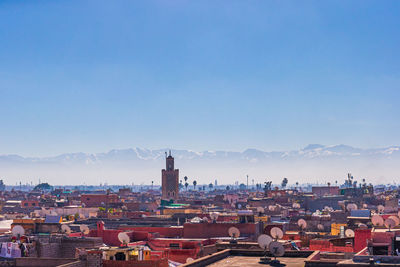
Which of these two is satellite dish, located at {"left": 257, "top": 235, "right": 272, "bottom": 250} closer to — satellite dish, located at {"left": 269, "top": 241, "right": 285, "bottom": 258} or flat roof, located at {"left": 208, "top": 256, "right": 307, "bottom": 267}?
flat roof, located at {"left": 208, "top": 256, "right": 307, "bottom": 267}

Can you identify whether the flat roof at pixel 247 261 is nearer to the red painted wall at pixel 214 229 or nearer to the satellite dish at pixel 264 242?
the satellite dish at pixel 264 242

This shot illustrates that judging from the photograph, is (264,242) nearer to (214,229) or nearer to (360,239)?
(360,239)

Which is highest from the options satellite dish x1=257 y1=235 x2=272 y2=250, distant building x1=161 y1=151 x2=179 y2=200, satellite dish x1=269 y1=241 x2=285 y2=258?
distant building x1=161 y1=151 x2=179 y2=200

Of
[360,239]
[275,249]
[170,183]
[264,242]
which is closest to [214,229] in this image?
[360,239]

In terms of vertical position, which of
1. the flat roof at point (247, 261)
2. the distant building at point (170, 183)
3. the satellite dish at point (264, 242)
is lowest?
the flat roof at point (247, 261)

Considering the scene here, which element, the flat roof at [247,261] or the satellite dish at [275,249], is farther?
the satellite dish at [275,249]

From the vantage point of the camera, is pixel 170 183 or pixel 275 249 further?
pixel 170 183

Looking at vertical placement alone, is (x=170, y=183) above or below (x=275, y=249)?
above

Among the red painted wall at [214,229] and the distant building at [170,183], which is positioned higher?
the distant building at [170,183]

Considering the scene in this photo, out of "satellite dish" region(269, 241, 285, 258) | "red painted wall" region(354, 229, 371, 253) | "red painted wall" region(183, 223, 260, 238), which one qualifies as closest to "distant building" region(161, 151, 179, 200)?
"red painted wall" region(183, 223, 260, 238)

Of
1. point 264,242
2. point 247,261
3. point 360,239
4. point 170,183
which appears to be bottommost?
point 247,261

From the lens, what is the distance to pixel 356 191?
514ft

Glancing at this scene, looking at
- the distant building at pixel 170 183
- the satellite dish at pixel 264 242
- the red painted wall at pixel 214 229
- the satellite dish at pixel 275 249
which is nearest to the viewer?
the satellite dish at pixel 275 249

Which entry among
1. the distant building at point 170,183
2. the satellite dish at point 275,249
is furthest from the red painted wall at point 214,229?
the distant building at point 170,183
